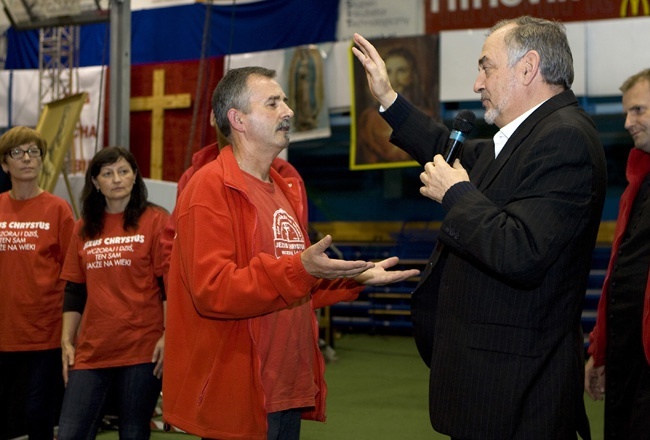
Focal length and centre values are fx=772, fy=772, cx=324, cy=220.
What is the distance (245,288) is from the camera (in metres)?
2.07

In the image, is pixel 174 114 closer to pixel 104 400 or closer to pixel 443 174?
pixel 104 400

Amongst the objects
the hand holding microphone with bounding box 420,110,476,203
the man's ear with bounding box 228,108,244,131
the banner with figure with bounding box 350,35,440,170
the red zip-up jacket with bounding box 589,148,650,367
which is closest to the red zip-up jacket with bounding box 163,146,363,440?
the man's ear with bounding box 228,108,244,131

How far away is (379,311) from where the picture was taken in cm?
1029

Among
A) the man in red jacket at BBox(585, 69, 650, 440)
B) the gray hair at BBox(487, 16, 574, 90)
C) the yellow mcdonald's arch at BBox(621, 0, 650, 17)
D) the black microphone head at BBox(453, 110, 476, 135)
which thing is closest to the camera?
the gray hair at BBox(487, 16, 574, 90)

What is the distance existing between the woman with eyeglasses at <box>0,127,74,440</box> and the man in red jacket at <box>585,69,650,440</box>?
254 centimetres

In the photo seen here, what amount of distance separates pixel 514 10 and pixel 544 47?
6210 mm

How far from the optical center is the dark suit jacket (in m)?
1.89

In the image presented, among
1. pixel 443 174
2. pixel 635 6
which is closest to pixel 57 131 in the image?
pixel 443 174

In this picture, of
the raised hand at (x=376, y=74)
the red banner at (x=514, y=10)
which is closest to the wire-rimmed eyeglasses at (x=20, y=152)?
the raised hand at (x=376, y=74)

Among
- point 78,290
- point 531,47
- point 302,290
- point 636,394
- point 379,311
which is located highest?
point 531,47

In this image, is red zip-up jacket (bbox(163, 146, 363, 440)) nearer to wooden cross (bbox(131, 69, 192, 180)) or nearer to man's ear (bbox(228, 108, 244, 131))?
man's ear (bbox(228, 108, 244, 131))

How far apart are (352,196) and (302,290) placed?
9.09m

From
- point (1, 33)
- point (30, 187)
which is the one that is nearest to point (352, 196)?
point (1, 33)

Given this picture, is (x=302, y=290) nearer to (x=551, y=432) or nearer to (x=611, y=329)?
(x=551, y=432)
